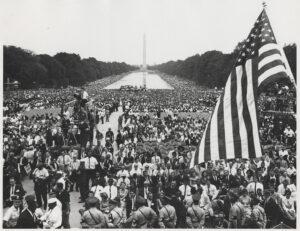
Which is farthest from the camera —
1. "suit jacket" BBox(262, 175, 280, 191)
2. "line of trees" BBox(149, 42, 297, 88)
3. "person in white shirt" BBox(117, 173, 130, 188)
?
"line of trees" BBox(149, 42, 297, 88)

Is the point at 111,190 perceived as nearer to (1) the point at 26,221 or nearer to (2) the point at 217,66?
(1) the point at 26,221

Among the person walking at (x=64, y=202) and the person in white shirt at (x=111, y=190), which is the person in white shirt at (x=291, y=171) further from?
the person walking at (x=64, y=202)

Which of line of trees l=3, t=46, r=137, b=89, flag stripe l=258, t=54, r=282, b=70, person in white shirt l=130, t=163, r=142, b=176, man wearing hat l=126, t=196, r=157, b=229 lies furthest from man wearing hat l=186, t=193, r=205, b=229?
line of trees l=3, t=46, r=137, b=89

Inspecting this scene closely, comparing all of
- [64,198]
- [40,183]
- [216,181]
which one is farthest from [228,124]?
[40,183]

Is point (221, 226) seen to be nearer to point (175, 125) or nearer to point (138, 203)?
point (138, 203)

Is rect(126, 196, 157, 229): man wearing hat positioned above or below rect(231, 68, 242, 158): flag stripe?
below

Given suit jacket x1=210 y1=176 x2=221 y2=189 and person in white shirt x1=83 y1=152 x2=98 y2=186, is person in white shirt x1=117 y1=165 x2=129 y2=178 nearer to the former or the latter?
person in white shirt x1=83 y1=152 x2=98 y2=186
